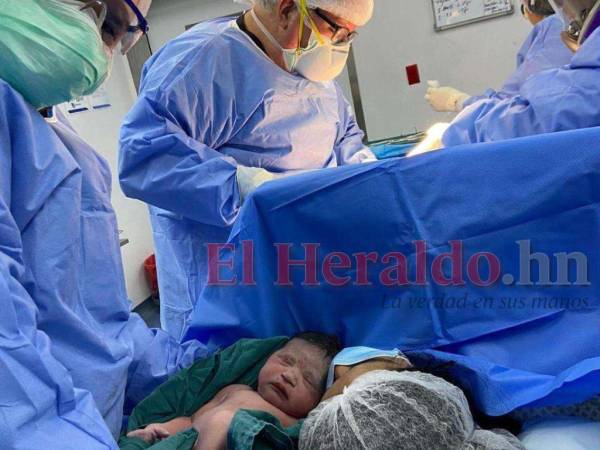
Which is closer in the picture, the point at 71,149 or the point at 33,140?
the point at 33,140

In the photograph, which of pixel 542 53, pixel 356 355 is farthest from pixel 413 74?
pixel 356 355

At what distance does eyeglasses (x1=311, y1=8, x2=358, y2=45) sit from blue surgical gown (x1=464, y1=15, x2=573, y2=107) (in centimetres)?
47

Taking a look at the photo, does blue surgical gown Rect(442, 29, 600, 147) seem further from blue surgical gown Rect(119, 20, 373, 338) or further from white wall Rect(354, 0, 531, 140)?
white wall Rect(354, 0, 531, 140)

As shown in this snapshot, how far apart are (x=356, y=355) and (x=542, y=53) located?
Answer: 3.20 ft

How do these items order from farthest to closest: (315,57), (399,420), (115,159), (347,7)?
1. (115,159)
2. (315,57)
3. (347,7)
4. (399,420)

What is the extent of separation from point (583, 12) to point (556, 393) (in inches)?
31.2

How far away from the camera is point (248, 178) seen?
144cm

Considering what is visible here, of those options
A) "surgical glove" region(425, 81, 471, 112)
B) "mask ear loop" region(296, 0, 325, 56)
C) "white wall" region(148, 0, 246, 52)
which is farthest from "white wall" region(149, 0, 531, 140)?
"mask ear loop" region(296, 0, 325, 56)

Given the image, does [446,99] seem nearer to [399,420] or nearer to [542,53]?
[542,53]

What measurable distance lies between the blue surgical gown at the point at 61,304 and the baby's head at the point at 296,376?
19 centimetres

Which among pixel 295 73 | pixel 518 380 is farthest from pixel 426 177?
pixel 295 73

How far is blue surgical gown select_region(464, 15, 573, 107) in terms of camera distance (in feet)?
4.50

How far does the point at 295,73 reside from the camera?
1.69 metres

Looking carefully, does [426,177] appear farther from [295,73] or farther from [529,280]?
[295,73]
